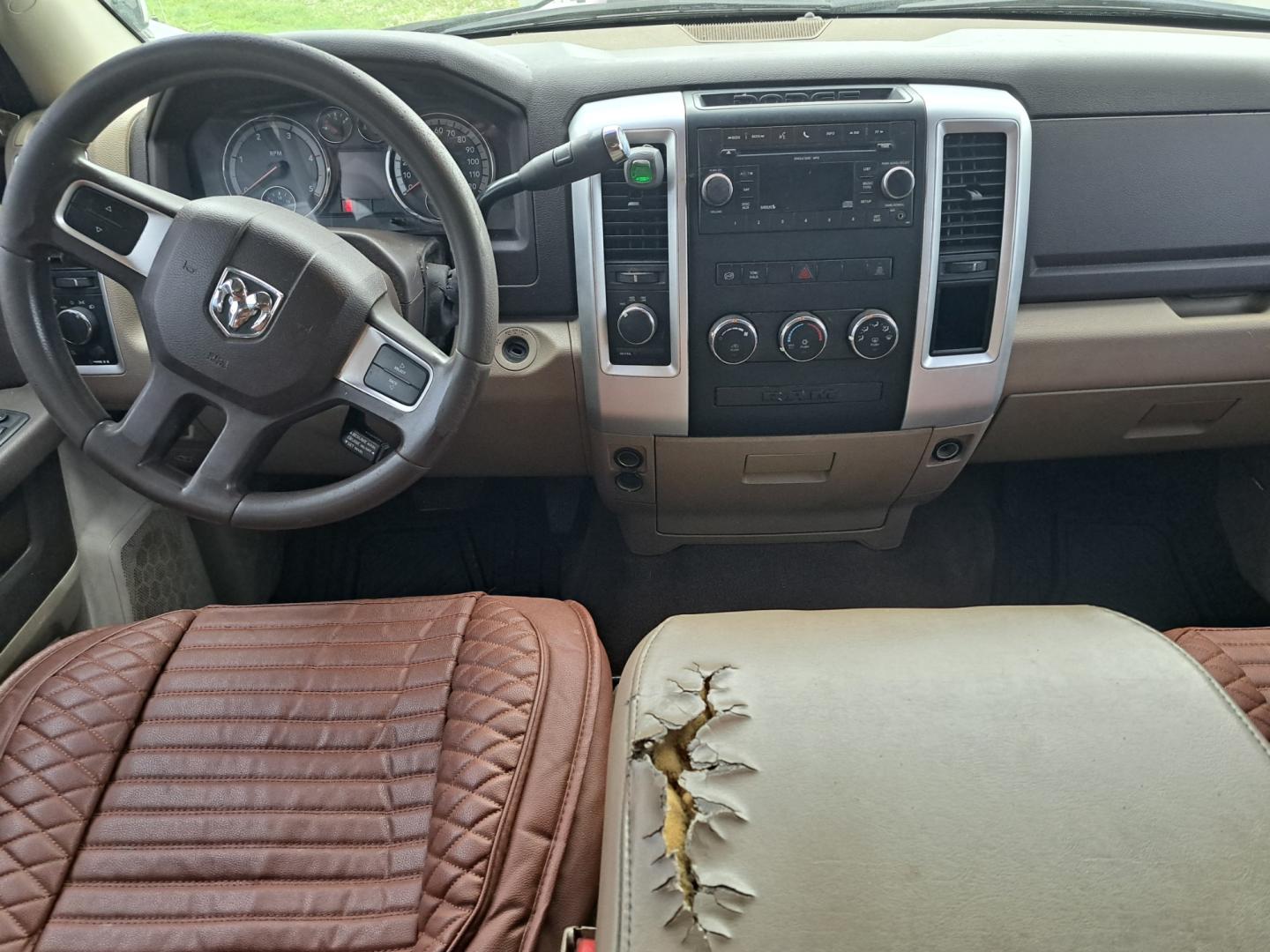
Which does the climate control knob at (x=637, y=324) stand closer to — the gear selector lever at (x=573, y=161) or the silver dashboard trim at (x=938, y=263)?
the gear selector lever at (x=573, y=161)

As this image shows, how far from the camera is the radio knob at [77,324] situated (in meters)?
1.31

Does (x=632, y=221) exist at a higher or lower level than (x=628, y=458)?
higher

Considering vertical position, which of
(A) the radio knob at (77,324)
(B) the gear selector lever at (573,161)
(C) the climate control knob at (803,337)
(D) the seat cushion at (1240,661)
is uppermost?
(B) the gear selector lever at (573,161)

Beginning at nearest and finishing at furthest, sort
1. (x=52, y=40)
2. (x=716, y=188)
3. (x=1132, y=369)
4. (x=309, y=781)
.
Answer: (x=309, y=781)
(x=716, y=188)
(x=52, y=40)
(x=1132, y=369)

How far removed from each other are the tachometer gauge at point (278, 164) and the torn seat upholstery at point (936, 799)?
93 centimetres

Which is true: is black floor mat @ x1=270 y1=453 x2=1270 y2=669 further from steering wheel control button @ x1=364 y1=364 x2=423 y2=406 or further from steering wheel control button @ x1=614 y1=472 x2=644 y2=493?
steering wheel control button @ x1=364 y1=364 x2=423 y2=406

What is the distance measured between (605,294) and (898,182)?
427 mm

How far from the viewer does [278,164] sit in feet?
4.33

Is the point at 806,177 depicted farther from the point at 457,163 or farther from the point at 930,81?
the point at 457,163

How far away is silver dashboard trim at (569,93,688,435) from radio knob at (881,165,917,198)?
27 cm

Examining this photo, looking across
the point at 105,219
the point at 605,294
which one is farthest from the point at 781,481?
the point at 105,219

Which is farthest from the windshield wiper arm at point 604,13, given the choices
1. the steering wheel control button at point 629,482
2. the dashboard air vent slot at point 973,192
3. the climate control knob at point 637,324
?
the steering wheel control button at point 629,482

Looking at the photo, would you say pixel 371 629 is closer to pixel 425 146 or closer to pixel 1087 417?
pixel 425 146

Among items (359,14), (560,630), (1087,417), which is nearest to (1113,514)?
(1087,417)
